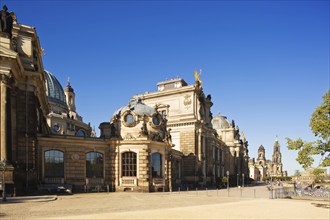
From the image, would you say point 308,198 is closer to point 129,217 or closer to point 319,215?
point 319,215

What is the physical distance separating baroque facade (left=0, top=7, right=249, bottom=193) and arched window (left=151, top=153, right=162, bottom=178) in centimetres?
13

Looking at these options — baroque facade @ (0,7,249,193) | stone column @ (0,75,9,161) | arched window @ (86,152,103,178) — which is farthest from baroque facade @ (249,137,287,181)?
stone column @ (0,75,9,161)

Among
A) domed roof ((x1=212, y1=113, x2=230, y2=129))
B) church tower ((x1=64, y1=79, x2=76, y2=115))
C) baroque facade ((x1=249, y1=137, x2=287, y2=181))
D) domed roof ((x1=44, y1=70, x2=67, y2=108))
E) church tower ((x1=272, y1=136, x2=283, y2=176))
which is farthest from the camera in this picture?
church tower ((x1=272, y1=136, x2=283, y2=176))

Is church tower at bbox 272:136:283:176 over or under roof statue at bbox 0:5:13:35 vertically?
under

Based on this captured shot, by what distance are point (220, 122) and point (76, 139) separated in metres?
65.1

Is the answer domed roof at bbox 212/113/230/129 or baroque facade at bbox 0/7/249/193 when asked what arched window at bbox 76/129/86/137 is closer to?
baroque facade at bbox 0/7/249/193

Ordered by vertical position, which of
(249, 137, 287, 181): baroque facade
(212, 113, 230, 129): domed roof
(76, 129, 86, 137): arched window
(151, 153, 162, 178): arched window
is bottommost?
(249, 137, 287, 181): baroque facade

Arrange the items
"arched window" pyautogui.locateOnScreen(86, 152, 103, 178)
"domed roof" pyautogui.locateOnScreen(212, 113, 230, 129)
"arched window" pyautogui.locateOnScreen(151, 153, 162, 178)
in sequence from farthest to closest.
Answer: "domed roof" pyautogui.locateOnScreen(212, 113, 230, 129)
"arched window" pyautogui.locateOnScreen(151, 153, 162, 178)
"arched window" pyautogui.locateOnScreen(86, 152, 103, 178)

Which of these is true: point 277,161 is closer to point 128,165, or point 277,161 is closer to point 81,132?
point 81,132

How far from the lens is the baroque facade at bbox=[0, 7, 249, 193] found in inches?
1281

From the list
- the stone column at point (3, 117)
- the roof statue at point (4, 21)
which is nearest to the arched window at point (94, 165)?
the stone column at point (3, 117)

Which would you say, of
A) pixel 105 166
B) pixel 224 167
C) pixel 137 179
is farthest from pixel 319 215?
pixel 224 167

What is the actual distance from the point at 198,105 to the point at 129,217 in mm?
48816

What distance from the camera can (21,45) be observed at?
36156 millimetres
